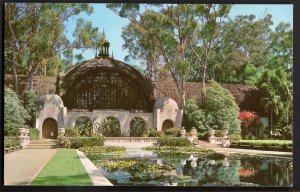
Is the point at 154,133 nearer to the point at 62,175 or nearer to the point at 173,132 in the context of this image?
the point at 173,132

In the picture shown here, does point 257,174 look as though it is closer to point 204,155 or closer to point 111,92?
point 204,155

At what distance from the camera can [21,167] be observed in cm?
1140

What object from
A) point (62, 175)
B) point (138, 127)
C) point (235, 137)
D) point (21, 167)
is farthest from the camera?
point (138, 127)

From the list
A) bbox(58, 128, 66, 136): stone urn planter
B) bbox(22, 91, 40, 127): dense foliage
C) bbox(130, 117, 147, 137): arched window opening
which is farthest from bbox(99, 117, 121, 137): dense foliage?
bbox(22, 91, 40, 127): dense foliage

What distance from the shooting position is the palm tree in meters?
11.7

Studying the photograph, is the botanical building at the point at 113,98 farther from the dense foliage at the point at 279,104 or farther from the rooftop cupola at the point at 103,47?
the dense foliage at the point at 279,104

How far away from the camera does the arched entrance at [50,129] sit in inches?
469

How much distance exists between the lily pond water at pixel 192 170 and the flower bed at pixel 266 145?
23 cm

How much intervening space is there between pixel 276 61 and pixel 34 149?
5.80 m

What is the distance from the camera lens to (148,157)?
38.7 feet

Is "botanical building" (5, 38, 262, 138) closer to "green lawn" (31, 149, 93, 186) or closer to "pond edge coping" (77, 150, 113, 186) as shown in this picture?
"green lawn" (31, 149, 93, 186)

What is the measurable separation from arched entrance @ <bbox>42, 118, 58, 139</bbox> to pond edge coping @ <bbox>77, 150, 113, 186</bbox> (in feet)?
2.83

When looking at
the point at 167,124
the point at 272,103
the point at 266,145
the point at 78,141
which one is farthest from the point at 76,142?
the point at 272,103

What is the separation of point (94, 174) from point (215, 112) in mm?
3171
